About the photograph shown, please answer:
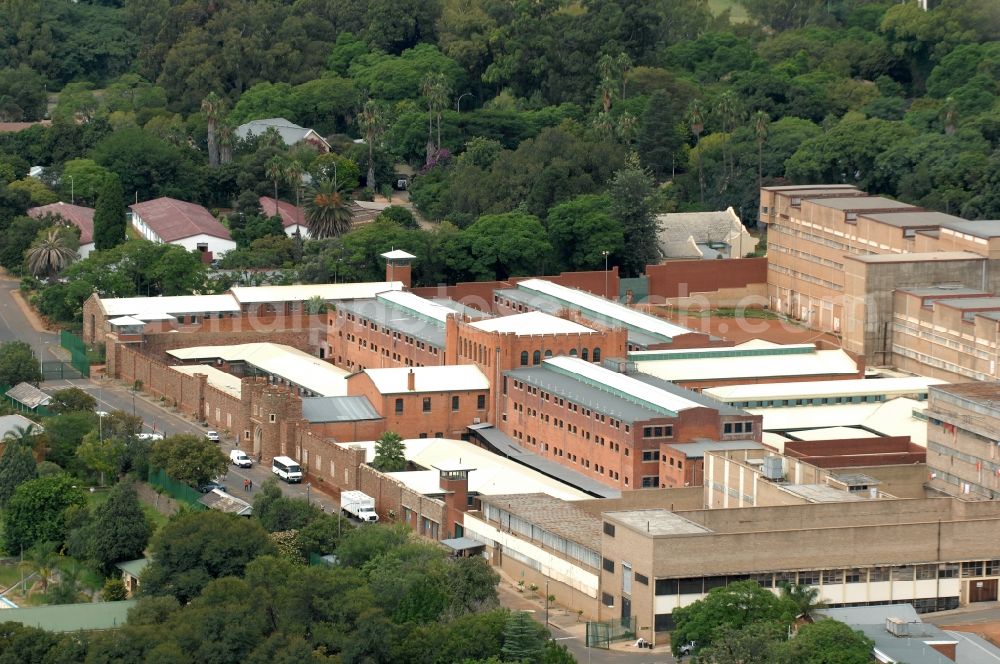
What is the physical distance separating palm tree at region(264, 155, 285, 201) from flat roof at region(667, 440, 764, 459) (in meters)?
54.4

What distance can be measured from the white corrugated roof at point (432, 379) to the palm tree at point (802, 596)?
26.7 metres

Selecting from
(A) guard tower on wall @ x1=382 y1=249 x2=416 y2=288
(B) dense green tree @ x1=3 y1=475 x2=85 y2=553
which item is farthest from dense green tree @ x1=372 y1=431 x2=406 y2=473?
(A) guard tower on wall @ x1=382 y1=249 x2=416 y2=288

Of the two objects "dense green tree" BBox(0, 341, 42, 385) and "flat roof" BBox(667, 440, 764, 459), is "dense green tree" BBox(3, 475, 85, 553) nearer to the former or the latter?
"dense green tree" BBox(0, 341, 42, 385)

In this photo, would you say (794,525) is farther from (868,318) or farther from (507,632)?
(868,318)

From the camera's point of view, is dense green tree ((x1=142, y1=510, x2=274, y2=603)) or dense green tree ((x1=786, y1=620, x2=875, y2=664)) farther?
dense green tree ((x1=142, y1=510, x2=274, y2=603))

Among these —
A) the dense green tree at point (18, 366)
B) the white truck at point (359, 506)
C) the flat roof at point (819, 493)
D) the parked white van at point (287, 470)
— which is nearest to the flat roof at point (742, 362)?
the parked white van at point (287, 470)

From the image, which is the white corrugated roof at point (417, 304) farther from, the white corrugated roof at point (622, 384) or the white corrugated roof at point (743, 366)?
the white corrugated roof at point (622, 384)

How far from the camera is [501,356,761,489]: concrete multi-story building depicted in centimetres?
9544

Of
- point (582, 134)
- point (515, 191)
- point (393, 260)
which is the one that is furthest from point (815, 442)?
point (582, 134)

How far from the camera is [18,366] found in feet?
371

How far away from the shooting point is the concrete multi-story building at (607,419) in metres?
95.4

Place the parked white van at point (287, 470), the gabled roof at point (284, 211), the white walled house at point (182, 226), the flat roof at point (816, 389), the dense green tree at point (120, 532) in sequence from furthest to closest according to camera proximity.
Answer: the gabled roof at point (284, 211)
the white walled house at point (182, 226)
the flat roof at point (816, 389)
the parked white van at point (287, 470)
the dense green tree at point (120, 532)

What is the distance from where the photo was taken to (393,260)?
128m

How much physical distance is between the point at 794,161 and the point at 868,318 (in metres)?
30.9
